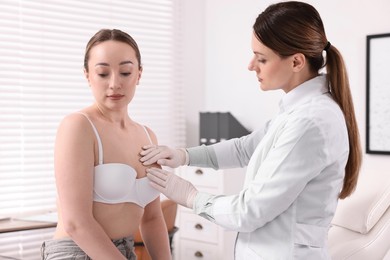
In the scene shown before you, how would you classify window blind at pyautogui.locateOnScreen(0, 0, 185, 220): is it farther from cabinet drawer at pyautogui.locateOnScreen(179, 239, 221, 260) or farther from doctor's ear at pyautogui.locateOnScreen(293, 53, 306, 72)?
doctor's ear at pyautogui.locateOnScreen(293, 53, 306, 72)

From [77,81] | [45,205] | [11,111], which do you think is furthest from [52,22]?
[45,205]

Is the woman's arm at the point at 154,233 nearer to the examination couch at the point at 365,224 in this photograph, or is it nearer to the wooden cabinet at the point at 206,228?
the examination couch at the point at 365,224

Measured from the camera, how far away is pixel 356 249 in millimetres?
2576

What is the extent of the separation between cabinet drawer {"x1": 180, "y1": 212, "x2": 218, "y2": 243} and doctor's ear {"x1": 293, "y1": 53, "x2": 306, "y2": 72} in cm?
229

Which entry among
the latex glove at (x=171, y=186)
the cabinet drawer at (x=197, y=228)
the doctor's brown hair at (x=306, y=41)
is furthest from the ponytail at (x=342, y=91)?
the cabinet drawer at (x=197, y=228)

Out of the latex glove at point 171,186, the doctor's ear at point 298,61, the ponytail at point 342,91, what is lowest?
the latex glove at point 171,186

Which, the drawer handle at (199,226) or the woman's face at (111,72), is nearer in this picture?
the woman's face at (111,72)

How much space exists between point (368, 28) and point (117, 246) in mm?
2320

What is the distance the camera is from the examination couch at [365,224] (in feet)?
8.46

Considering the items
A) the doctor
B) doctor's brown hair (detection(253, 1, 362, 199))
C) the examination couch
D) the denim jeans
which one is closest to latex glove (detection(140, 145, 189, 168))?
the doctor

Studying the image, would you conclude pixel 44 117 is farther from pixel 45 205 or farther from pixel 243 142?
pixel 243 142

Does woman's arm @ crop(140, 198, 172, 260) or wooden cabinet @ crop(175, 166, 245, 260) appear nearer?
woman's arm @ crop(140, 198, 172, 260)

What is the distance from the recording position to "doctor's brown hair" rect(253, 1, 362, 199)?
1574mm

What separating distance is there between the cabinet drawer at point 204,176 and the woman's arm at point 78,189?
89.0 inches
